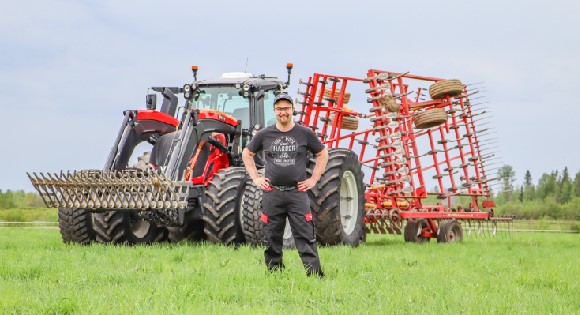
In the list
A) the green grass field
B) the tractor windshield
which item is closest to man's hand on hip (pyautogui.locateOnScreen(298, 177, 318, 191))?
the green grass field

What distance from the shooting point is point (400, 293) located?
6.88m

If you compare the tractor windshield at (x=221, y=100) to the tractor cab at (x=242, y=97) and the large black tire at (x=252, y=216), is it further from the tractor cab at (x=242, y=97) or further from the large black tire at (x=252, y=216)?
the large black tire at (x=252, y=216)

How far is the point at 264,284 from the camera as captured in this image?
7219mm

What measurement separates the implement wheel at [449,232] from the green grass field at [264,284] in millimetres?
5941

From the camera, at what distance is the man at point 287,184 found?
26.3ft

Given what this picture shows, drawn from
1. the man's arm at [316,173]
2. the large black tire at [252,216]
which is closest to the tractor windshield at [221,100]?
the large black tire at [252,216]

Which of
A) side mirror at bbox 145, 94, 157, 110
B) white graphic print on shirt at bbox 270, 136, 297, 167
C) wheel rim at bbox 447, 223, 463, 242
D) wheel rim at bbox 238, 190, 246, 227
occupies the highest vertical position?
side mirror at bbox 145, 94, 157, 110

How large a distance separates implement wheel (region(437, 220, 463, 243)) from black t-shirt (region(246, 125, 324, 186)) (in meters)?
9.31

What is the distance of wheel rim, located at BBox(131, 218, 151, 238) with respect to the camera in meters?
13.7

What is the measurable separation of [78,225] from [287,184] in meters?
6.36

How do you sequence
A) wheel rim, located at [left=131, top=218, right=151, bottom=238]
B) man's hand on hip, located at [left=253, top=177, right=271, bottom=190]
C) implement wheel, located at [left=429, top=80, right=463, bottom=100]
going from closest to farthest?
man's hand on hip, located at [left=253, top=177, right=271, bottom=190] → wheel rim, located at [left=131, top=218, right=151, bottom=238] → implement wheel, located at [left=429, top=80, right=463, bottom=100]

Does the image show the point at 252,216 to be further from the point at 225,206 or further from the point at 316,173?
the point at 316,173

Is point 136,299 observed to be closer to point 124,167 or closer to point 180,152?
point 180,152

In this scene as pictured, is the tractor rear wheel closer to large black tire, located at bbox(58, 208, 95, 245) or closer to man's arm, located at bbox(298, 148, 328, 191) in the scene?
large black tire, located at bbox(58, 208, 95, 245)
